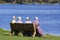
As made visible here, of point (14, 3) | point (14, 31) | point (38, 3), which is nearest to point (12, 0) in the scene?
point (14, 3)

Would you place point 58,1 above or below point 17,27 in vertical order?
below

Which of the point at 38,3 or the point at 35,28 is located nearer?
the point at 35,28

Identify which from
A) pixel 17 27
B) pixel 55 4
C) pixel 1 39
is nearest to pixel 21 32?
pixel 17 27

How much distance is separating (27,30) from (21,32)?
0.38m

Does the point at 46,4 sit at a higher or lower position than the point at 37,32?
lower

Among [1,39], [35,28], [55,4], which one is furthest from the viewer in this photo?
[55,4]

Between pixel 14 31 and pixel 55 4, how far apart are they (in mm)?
156024

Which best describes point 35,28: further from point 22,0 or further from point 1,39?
point 22,0

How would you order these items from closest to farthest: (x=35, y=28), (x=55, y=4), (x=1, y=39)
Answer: (x=1, y=39) < (x=35, y=28) < (x=55, y=4)

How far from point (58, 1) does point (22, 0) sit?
18.5 meters

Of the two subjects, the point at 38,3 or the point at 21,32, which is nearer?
the point at 21,32

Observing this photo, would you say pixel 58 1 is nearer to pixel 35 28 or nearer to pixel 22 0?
pixel 22 0

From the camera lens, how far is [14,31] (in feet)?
56.9

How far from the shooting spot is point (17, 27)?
17.2 m
